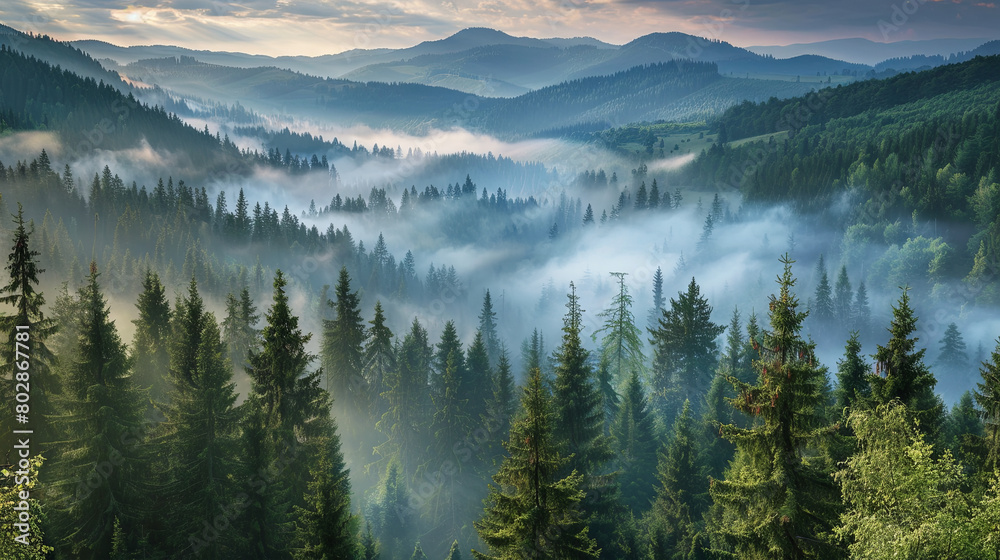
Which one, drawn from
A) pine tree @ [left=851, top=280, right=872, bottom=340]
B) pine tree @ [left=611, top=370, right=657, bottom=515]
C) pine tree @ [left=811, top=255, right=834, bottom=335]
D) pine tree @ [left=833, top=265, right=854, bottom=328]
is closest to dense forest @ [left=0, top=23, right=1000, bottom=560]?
pine tree @ [left=611, top=370, right=657, bottom=515]

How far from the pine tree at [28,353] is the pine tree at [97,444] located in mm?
1385

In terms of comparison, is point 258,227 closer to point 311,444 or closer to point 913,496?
point 311,444

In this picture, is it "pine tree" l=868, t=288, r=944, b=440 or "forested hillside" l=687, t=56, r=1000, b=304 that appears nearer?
"pine tree" l=868, t=288, r=944, b=440

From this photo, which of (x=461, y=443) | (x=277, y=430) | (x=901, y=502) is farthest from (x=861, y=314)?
(x=901, y=502)

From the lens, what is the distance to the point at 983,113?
582 ft

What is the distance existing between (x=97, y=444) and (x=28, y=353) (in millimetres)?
6446

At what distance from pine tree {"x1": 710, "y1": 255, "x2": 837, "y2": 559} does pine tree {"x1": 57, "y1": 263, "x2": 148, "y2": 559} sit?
28.2 m

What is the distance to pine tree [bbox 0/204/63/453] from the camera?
107 ft

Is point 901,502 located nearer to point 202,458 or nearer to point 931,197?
point 202,458

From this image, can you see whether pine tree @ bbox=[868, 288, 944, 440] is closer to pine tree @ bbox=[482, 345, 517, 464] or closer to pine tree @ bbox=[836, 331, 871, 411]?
pine tree @ bbox=[836, 331, 871, 411]

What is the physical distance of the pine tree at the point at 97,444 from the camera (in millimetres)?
31734

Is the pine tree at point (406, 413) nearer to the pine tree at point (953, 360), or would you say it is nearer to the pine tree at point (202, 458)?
the pine tree at point (202, 458)

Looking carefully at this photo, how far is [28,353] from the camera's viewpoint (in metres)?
33.8

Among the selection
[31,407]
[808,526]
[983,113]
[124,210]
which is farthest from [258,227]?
[983,113]
